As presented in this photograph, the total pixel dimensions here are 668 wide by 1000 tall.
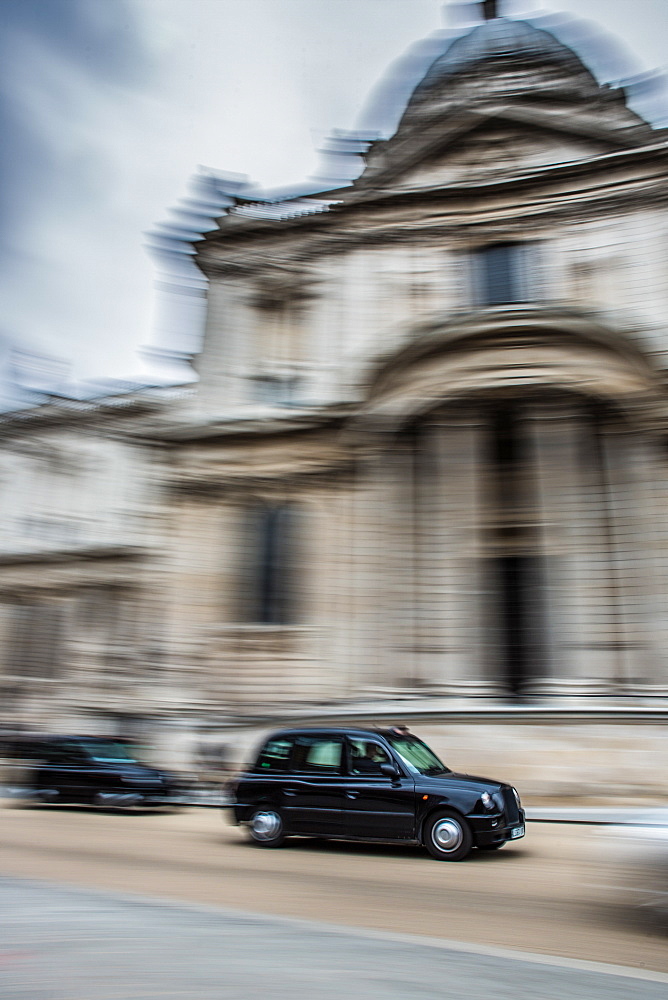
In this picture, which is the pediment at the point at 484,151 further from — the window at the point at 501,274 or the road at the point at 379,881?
the road at the point at 379,881

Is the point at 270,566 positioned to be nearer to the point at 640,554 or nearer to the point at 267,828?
the point at 640,554

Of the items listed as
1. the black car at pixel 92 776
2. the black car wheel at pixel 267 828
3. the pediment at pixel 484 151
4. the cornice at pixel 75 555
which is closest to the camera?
the black car wheel at pixel 267 828

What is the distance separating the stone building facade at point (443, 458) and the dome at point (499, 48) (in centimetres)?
12

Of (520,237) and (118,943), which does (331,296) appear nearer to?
(520,237)

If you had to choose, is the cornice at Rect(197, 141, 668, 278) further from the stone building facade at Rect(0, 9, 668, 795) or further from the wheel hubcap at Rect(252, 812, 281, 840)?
the wheel hubcap at Rect(252, 812, 281, 840)

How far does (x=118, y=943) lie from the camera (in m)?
4.66

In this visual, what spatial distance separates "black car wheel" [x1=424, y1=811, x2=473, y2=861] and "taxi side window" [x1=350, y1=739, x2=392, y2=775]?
0.87 metres

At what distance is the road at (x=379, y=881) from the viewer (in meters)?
5.41

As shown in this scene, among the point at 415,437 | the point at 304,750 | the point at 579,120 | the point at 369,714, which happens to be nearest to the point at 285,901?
the point at 304,750

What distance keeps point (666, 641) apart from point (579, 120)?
13898 mm

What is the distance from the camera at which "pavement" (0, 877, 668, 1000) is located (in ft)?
12.9

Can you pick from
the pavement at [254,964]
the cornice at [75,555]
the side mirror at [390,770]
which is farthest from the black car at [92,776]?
the cornice at [75,555]

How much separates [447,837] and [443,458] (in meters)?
10.4

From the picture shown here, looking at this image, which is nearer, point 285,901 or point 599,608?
point 285,901
